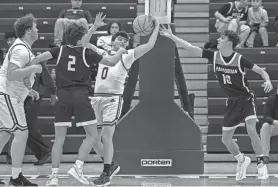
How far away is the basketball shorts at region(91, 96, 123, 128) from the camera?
27.2ft

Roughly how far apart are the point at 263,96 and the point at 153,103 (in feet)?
11.8

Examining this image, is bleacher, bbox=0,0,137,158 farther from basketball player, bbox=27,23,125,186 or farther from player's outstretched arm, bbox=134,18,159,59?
basketball player, bbox=27,23,125,186

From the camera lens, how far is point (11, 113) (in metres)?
7.64

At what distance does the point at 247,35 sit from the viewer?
1280cm

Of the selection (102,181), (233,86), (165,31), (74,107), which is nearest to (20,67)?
(74,107)

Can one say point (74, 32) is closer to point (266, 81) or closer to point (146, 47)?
point (146, 47)

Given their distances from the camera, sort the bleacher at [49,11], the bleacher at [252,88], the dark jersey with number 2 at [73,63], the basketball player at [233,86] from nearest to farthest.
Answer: the dark jersey with number 2 at [73,63], the basketball player at [233,86], the bleacher at [252,88], the bleacher at [49,11]

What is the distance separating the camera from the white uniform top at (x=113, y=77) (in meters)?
8.45

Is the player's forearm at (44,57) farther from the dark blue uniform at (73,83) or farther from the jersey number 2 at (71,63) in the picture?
the jersey number 2 at (71,63)

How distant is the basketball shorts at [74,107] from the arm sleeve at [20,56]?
1.74 ft

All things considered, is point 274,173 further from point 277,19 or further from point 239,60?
point 277,19

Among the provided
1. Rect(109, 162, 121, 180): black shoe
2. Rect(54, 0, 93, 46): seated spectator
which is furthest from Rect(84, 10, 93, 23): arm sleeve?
Rect(109, 162, 121, 180): black shoe

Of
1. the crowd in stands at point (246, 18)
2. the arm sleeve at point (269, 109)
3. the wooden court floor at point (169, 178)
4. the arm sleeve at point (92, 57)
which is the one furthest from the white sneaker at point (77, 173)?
the crowd in stands at point (246, 18)

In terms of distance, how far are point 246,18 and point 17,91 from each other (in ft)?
21.6
